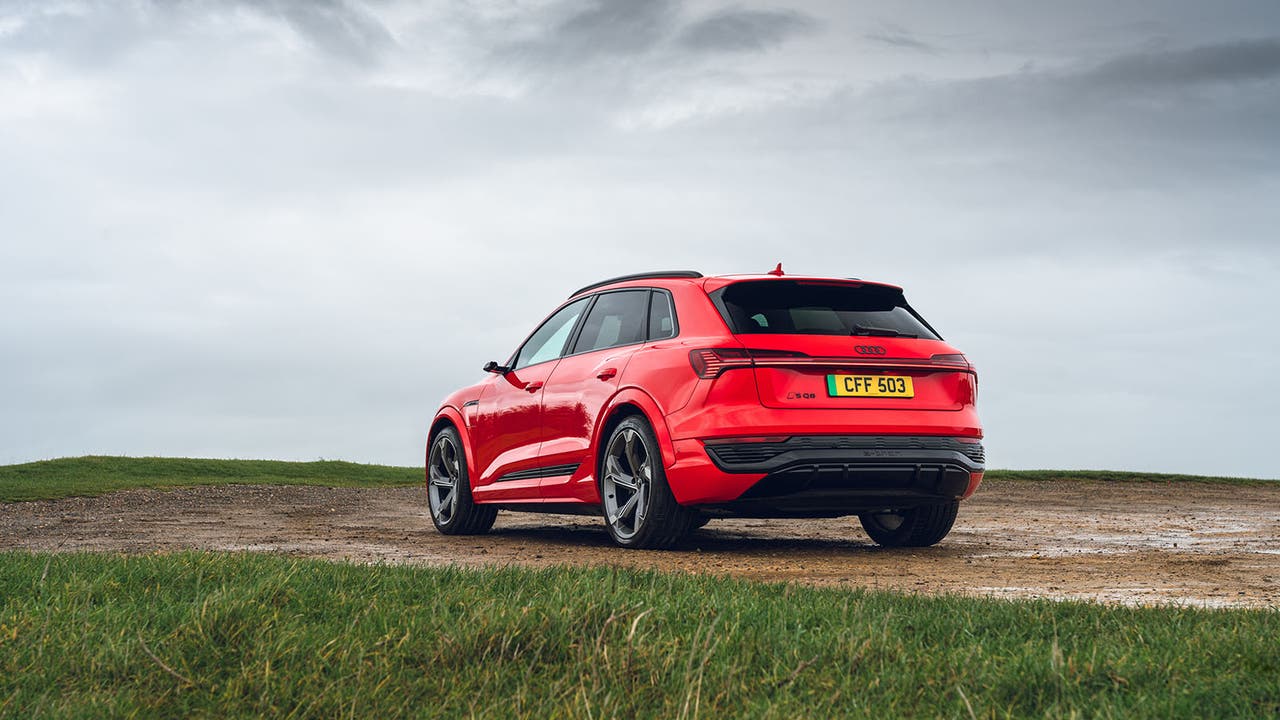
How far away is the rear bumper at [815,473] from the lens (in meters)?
6.98

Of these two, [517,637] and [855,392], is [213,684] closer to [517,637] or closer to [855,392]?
[517,637]

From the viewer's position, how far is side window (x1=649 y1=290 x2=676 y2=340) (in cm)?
768

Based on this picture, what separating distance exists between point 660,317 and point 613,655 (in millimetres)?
4338

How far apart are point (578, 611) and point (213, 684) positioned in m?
1.24

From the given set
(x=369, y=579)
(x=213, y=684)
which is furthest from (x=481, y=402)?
(x=213, y=684)

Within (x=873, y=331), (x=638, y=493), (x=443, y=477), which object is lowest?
(x=638, y=493)

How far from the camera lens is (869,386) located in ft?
23.7

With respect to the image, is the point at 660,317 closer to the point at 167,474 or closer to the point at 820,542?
the point at 820,542

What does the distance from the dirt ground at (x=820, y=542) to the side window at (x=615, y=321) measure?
1510 mm

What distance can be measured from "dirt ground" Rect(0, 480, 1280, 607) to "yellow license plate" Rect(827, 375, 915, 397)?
1.07 meters

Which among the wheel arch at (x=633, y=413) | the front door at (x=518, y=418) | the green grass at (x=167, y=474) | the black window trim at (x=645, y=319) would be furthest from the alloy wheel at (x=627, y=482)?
the green grass at (x=167, y=474)

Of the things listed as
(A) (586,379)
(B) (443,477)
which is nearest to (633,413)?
(A) (586,379)

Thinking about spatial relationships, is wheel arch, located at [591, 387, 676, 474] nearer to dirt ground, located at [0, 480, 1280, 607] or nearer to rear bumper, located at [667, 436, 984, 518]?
rear bumper, located at [667, 436, 984, 518]

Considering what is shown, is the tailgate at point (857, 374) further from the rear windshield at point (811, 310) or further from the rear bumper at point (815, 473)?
the rear bumper at point (815, 473)
